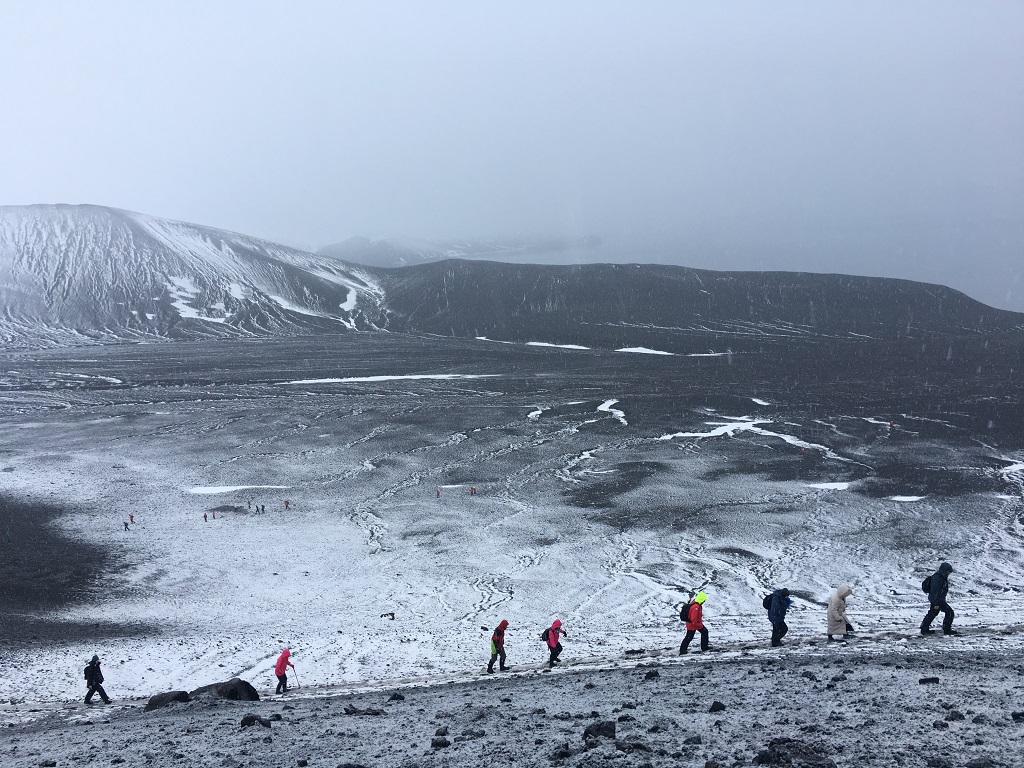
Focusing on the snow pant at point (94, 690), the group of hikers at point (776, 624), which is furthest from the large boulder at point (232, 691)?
the snow pant at point (94, 690)

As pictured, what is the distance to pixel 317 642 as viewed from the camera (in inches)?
733

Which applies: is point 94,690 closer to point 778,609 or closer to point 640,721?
point 640,721

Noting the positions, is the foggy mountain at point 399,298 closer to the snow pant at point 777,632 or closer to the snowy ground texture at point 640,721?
the snow pant at point 777,632

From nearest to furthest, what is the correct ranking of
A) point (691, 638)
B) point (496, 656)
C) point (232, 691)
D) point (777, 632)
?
1. point (232, 691)
2. point (777, 632)
3. point (691, 638)
4. point (496, 656)

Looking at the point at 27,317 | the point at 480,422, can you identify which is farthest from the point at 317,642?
the point at 27,317

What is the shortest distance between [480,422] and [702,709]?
4612 centimetres

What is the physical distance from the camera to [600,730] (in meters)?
8.92

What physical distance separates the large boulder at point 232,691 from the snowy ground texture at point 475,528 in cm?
238

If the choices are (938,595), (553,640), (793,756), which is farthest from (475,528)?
(793,756)

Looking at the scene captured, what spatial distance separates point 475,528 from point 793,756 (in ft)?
78.0

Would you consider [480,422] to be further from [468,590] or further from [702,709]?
[702,709]

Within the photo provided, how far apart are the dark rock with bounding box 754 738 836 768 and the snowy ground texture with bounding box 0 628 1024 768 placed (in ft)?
0.07

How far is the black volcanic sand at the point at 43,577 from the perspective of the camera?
20203 millimetres

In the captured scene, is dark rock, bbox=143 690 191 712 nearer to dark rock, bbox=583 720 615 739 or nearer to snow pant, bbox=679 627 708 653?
dark rock, bbox=583 720 615 739
